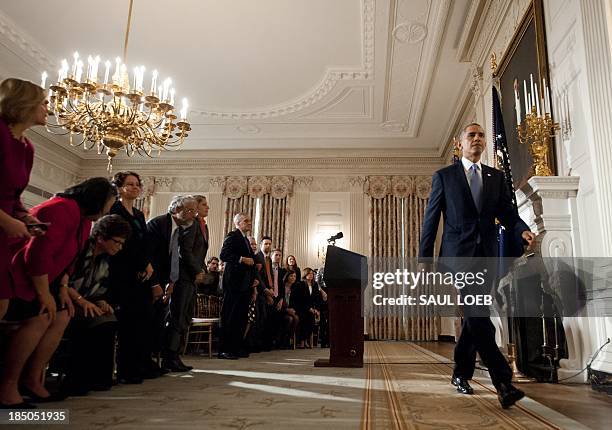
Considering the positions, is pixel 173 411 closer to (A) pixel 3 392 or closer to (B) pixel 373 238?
(A) pixel 3 392

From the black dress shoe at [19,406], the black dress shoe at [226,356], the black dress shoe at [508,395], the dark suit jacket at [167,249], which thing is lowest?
the black dress shoe at [226,356]

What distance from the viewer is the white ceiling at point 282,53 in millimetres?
5820

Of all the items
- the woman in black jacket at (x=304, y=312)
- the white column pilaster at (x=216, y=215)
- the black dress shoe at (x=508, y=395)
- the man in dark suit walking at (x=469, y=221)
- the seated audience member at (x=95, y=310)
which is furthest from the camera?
the white column pilaster at (x=216, y=215)

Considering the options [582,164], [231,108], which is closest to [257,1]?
[231,108]

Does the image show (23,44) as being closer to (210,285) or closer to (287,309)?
(210,285)

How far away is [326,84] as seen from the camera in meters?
7.71

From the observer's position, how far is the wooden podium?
3.83m

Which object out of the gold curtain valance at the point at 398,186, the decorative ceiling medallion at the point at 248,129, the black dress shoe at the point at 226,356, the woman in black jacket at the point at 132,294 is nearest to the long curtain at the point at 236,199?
the decorative ceiling medallion at the point at 248,129

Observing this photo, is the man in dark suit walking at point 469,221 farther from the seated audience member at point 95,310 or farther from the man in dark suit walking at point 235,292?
the man in dark suit walking at point 235,292

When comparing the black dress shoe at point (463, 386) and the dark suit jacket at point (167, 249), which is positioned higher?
the dark suit jacket at point (167, 249)

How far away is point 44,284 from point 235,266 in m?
2.73

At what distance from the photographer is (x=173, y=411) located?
72.0 inches

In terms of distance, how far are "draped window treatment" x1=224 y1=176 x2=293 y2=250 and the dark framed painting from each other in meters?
5.91

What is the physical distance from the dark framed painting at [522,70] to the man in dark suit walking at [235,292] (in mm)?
2680
